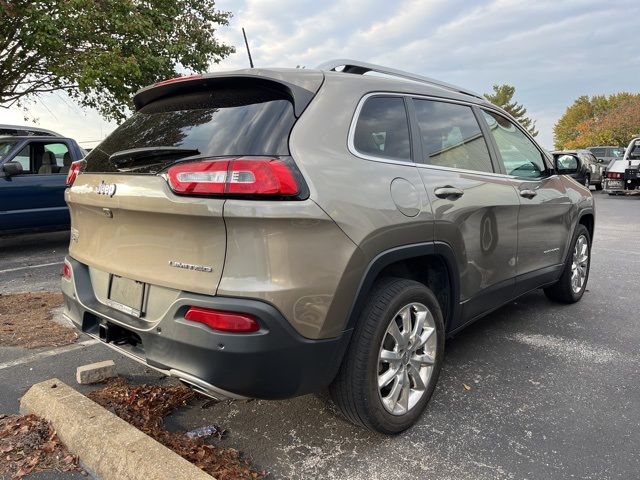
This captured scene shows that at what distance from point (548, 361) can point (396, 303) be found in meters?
1.77

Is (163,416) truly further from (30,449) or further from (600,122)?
(600,122)

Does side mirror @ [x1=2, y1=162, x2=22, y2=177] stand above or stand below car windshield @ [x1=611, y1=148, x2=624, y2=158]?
below

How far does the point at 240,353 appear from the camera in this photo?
2.08m

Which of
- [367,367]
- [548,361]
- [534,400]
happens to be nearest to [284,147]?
[367,367]

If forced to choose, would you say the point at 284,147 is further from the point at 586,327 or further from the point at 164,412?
the point at 586,327

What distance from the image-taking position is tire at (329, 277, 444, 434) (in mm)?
2426

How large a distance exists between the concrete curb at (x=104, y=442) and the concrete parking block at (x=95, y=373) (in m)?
0.36

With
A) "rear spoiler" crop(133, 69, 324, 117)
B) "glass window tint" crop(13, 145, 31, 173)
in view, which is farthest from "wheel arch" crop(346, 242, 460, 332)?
"glass window tint" crop(13, 145, 31, 173)

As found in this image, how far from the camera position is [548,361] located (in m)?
3.66

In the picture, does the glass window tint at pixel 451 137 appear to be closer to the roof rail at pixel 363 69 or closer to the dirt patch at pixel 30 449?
the roof rail at pixel 363 69

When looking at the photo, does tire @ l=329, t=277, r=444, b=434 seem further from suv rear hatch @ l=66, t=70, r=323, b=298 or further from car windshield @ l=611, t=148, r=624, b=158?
car windshield @ l=611, t=148, r=624, b=158

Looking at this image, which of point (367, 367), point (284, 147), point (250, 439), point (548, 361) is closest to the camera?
point (284, 147)

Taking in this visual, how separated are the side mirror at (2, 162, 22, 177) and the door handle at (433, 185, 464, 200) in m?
6.90

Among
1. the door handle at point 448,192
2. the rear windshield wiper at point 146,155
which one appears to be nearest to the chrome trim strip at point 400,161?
the door handle at point 448,192
